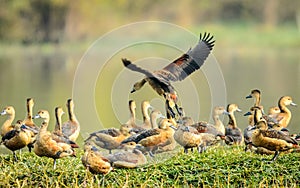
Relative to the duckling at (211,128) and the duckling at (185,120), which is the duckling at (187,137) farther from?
the duckling at (211,128)

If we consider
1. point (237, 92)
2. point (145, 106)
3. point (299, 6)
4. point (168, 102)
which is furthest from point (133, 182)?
point (299, 6)

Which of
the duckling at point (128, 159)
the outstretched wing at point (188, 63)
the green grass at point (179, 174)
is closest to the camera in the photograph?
the green grass at point (179, 174)

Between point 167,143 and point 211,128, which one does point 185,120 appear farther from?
point 167,143

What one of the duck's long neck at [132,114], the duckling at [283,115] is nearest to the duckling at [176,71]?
the duck's long neck at [132,114]

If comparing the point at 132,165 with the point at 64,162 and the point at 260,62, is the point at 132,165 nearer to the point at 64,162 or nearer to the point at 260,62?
the point at 64,162

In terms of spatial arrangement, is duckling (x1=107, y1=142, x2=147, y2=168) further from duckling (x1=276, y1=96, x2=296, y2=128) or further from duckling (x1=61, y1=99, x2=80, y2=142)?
duckling (x1=276, y1=96, x2=296, y2=128)

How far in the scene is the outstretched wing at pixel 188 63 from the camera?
31.5 feet

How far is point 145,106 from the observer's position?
34.8 feet

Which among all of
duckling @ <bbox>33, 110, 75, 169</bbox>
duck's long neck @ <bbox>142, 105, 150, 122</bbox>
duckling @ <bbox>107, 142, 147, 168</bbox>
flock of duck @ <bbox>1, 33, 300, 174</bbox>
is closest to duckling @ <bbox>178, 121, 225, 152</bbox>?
flock of duck @ <bbox>1, 33, 300, 174</bbox>

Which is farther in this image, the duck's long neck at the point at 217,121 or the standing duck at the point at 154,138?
the duck's long neck at the point at 217,121

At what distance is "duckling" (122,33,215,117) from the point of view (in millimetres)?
9336

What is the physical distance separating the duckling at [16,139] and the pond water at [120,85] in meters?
1.86

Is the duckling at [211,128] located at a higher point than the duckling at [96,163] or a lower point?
higher

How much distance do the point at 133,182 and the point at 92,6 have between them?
115ft
